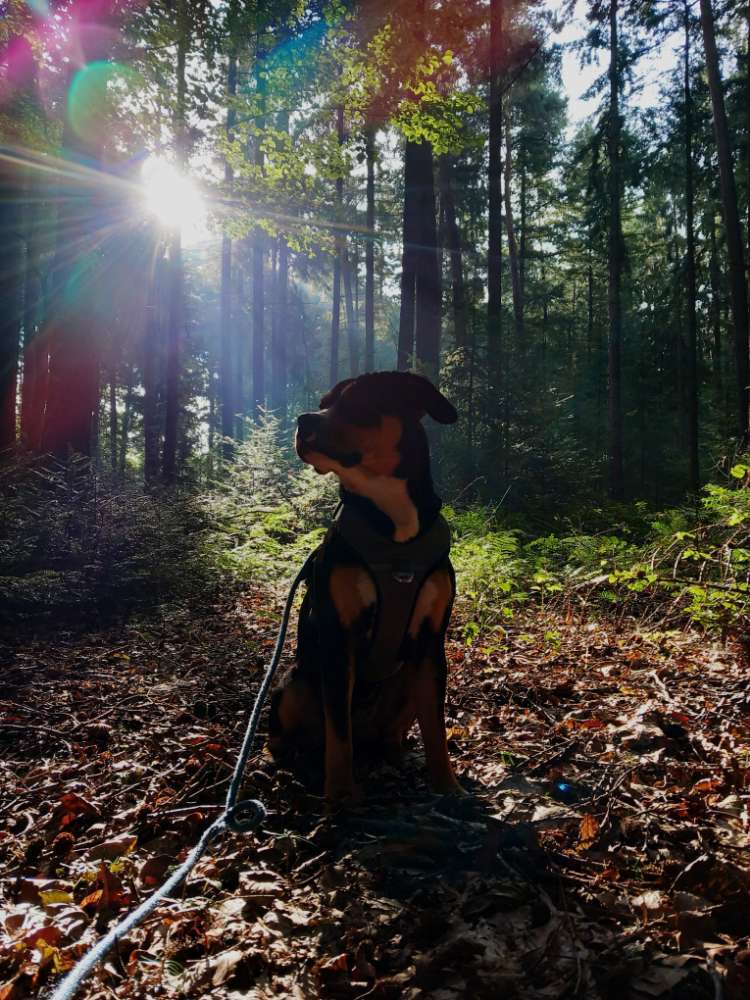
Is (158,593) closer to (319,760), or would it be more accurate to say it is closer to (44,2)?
(319,760)

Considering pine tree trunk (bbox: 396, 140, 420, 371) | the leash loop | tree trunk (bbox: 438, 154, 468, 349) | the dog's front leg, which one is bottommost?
the leash loop

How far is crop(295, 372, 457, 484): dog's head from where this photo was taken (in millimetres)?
2609

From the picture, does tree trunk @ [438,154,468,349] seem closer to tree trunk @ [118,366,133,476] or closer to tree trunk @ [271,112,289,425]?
tree trunk @ [118,366,133,476]

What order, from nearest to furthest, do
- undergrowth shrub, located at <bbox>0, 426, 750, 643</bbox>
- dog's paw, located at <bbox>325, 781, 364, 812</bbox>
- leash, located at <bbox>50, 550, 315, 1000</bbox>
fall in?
1. leash, located at <bbox>50, 550, 315, 1000</bbox>
2. dog's paw, located at <bbox>325, 781, 364, 812</bbox>
3. undergrowth shrub, located at <bbox>0, 426, 750, 643</bbox>

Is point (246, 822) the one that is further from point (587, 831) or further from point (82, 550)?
point (82, 550)

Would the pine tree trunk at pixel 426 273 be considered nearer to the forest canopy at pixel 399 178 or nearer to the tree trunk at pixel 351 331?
the forest canopy at pixel 399 178

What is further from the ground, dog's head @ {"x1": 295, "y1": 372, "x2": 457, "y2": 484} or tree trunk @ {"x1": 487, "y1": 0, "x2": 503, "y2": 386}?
tree trunk @ {"x1": 487, "y1": 0, "x2": 503, "y2": 386}

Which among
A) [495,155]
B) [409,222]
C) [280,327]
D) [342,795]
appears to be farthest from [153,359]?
[342,795]

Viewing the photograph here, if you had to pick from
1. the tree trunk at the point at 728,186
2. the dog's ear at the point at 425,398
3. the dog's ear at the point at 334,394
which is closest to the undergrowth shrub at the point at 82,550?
the dog's ear at the point at 334,394

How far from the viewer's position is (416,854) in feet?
7.11

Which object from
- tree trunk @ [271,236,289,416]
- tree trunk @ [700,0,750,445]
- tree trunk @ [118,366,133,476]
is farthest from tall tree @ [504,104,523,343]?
tree trunk @ [118,366,133,476]

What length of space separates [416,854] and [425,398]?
1871 mm

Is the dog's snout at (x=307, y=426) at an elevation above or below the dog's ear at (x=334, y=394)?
below

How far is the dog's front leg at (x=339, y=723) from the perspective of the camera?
254 cm
